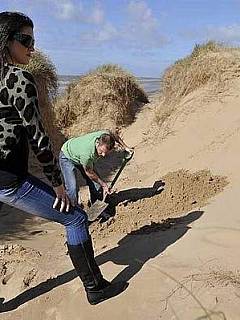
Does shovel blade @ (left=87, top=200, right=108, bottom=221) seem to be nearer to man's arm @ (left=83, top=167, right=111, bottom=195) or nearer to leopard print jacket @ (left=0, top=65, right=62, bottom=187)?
man's arm @ (left=83, top=167, right=111, bottom=195)

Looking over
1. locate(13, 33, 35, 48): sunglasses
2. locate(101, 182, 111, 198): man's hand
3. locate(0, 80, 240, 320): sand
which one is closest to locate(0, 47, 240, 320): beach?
locate(0, 80, 240, 320): sand

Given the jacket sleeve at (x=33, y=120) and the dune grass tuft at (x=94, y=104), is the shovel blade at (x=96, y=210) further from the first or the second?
the dune grass tuft at (x=94, y=104)

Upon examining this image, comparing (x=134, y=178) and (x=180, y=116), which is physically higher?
(x=180, y=116)

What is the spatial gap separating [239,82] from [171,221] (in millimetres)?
6885

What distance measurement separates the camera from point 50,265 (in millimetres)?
4688

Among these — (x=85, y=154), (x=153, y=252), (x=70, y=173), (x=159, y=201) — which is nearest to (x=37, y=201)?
(x=153, y=252)

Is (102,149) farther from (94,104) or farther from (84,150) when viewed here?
(94,104)

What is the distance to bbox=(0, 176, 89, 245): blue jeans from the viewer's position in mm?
3322

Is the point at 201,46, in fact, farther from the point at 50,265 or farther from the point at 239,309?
the point at 239,309

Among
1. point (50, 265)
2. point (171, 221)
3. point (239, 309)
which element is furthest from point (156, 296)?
point (171, 221)

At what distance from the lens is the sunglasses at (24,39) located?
316 centimetres

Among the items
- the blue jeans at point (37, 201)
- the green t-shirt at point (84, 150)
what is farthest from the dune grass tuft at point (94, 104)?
the blue jeans at point (37, 201)

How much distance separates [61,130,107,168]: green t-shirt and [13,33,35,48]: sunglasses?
2.20 meters

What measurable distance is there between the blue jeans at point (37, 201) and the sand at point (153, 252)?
69 cm
